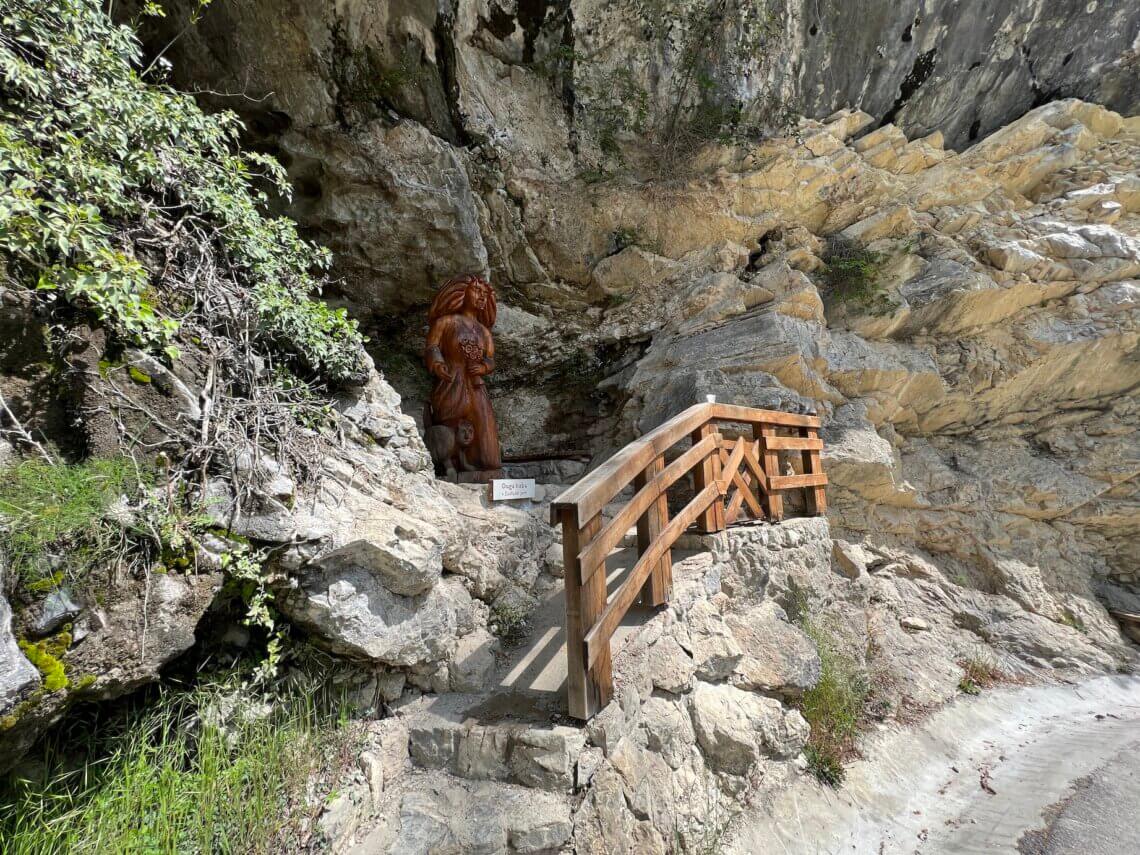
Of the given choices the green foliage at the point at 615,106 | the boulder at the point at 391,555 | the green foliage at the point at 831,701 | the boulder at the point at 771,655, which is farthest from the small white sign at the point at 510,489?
the green foliage at the point at 615,106

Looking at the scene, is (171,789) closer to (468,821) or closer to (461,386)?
(468,821)

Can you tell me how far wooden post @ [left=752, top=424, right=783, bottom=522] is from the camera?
143 inches

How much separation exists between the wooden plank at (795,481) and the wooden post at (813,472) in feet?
0.20

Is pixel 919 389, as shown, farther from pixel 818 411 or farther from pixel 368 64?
pixel 368 64

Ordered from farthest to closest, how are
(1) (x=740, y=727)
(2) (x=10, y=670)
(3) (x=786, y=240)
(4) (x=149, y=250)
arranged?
(3) (x=786, y=240) < (1) (x=740, y=727) < (4) (x=149, y=250) < (2) (x=10, y=670)

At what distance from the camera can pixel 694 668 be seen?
7.92ft

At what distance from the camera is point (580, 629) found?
1.93 metres

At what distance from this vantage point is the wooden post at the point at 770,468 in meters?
3.62

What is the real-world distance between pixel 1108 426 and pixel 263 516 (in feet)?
29.3

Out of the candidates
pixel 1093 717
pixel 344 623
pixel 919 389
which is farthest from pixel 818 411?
pixel 344 623

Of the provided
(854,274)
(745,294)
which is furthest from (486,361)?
(854,274)

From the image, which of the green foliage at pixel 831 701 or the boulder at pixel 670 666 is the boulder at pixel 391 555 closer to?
the boulder at pixel 670 666

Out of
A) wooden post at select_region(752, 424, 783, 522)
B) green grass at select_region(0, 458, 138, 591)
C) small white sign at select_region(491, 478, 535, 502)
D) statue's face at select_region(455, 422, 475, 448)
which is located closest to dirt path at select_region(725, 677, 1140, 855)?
wooden post at select_region(752, 424, 783, 522)

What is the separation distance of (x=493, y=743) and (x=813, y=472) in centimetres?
361
